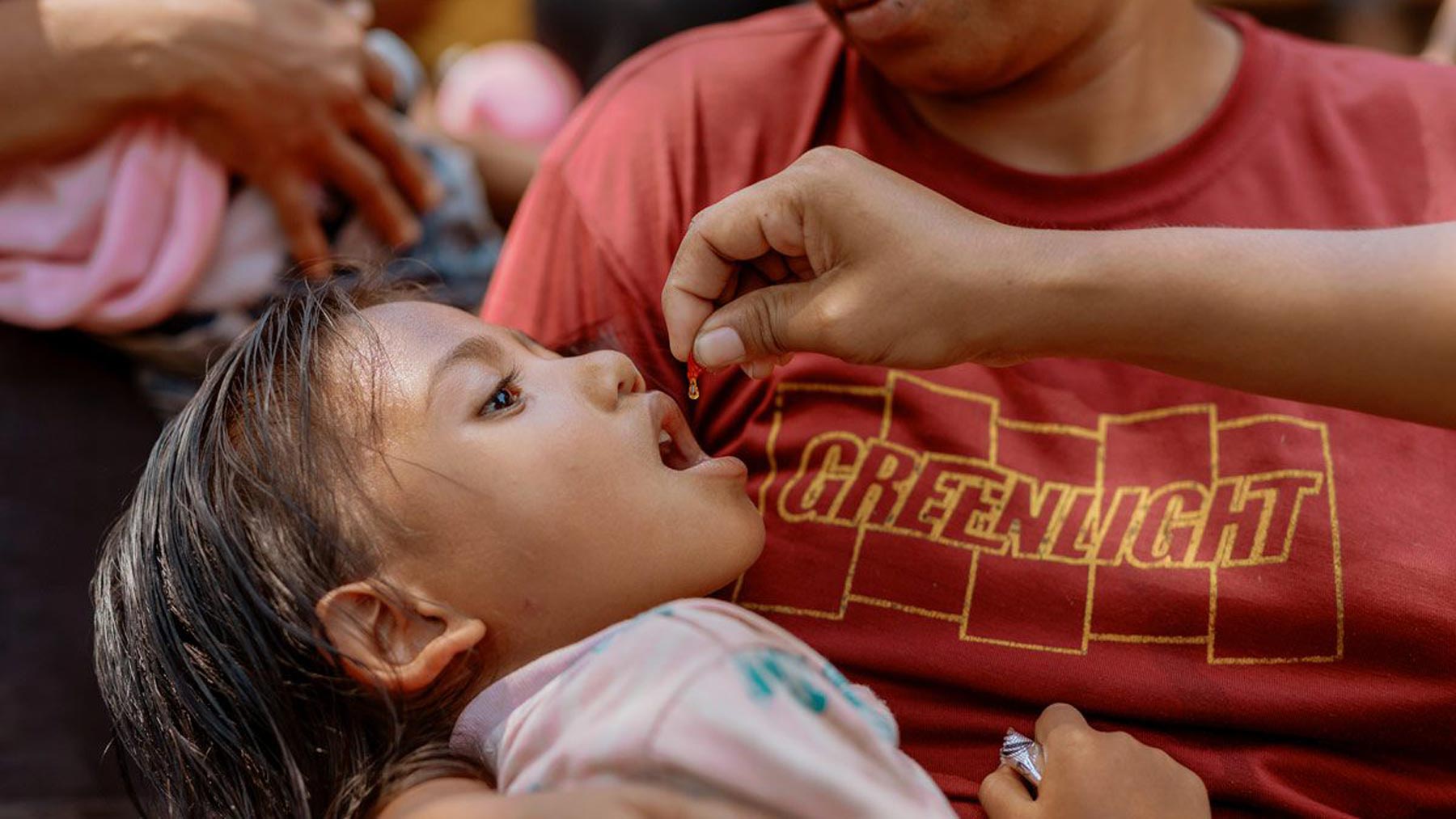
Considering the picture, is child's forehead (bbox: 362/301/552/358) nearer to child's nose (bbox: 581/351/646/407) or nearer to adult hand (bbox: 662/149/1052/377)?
child's nose (bbox: 581/351/646/407)

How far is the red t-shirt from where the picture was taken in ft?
3.68

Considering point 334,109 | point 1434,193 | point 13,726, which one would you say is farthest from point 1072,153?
point 13,726

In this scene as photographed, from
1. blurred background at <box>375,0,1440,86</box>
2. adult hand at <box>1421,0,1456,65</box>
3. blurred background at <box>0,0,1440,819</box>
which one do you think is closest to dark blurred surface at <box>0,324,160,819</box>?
blurred background at <box>0,0,1440,819</box>

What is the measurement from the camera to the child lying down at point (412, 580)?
3.44 feet

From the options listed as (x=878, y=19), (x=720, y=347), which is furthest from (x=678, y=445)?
(x=878, y=19)

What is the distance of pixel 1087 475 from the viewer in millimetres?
1222

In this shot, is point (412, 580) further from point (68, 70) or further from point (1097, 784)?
point (68, 70)

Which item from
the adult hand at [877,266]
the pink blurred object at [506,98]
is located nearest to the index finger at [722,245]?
the adult hand at [877,266]

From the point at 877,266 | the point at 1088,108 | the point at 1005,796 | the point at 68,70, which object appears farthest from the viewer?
the point at 68,70

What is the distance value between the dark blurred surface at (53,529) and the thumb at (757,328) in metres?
0.96

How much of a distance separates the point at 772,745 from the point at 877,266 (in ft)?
1.12

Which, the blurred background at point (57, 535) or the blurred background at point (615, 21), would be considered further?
the blurred background at point (615, 21)

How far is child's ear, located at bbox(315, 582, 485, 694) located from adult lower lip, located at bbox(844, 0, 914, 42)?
2.10 ft

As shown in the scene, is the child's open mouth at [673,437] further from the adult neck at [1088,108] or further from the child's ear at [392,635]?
the adult neck at [1088,108]
